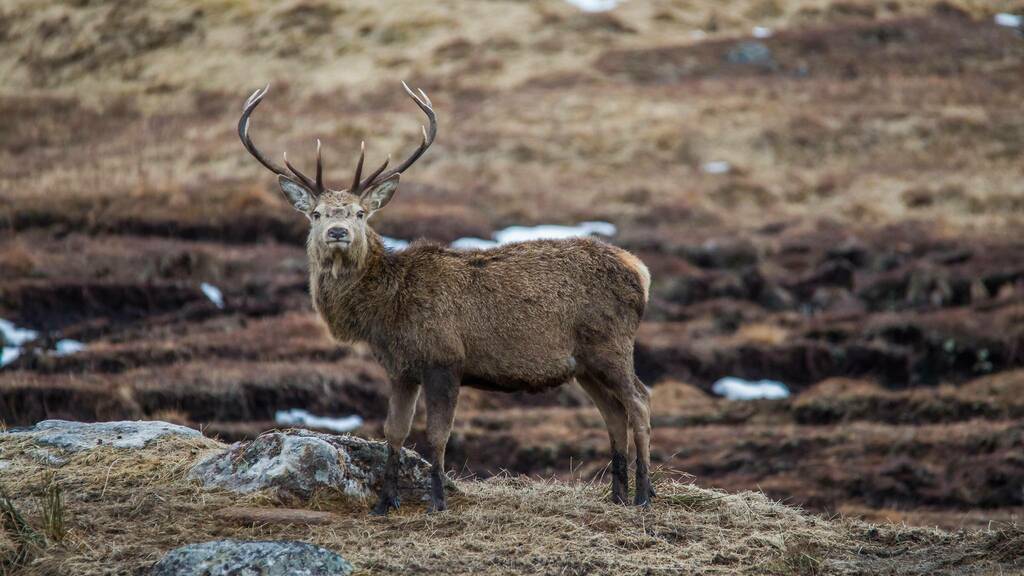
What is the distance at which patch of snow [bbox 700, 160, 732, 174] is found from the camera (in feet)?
157

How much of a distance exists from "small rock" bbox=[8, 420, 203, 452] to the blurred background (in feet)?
16.9

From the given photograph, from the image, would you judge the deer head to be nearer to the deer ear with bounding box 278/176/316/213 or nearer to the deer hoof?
the deer ear with bounding box 278/176/316/213

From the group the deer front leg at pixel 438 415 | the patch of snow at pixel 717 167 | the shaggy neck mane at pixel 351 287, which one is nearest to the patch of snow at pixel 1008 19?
the patch of snow at pixel 717 167

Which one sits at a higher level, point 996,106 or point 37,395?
point 37,395

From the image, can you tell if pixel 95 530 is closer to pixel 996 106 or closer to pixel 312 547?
pixel 312 547

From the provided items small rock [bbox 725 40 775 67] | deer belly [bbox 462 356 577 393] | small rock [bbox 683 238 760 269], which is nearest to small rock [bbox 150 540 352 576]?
deer belly [bbox 462 356 577 393]

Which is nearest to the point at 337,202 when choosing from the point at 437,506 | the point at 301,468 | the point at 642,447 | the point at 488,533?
the point at 301,468

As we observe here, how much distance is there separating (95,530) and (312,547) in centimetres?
192

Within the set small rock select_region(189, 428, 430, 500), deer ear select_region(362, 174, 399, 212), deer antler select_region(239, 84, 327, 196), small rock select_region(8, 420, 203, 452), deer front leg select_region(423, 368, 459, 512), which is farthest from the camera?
deer ear select_region(362, 174, 399, 212)

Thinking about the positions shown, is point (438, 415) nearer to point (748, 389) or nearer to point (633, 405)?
point (633, 405)

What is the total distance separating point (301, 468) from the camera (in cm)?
1046

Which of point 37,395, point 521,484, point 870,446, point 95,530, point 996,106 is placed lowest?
point 996,106

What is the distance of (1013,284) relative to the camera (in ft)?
105

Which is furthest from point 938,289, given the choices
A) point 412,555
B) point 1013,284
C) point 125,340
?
point 412,555
